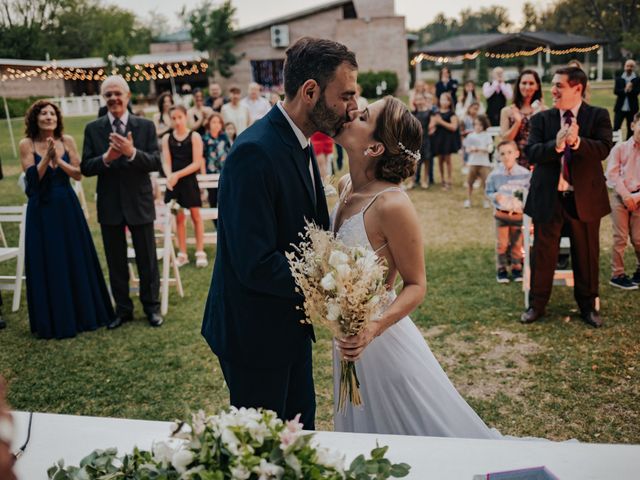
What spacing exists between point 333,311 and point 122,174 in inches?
167

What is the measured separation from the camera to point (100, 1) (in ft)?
267

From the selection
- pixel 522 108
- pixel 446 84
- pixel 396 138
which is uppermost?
pixel 446 84

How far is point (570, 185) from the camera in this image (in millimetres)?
5191

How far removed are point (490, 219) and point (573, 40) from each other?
43.5 metres

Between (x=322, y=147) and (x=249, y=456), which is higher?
(x=322, y=147)

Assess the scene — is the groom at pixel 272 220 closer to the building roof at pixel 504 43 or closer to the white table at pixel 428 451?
the white table at pixel 428 451

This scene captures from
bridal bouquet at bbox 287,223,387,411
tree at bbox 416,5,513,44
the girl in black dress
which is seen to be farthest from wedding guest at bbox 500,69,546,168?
tree at bbox 416,5,513,44

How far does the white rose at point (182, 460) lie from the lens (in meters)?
1.31

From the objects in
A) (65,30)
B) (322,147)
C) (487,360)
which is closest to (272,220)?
(487,360)

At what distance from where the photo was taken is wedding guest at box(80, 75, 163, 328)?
18.2 feet

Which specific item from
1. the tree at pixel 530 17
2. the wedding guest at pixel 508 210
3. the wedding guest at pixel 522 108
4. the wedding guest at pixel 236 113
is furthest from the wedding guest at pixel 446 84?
the tree at pixel 530 17

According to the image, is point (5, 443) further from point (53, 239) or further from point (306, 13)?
point (306, 13)

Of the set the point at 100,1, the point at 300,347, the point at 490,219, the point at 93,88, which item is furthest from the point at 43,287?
the point at 100,1

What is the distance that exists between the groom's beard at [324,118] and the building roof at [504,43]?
1684 inches
